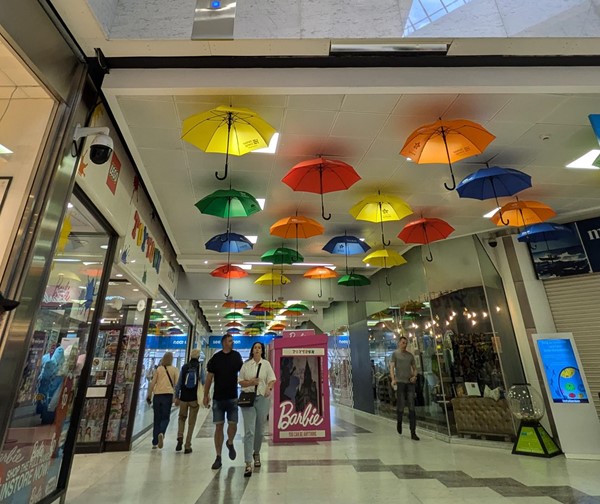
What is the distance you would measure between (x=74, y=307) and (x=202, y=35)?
113 inches

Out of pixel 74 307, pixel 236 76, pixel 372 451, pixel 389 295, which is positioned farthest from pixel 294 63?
pixel 389 295

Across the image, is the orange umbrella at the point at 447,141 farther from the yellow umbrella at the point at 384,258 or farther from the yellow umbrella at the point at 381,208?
the yellow umbrella at the point at 384,258

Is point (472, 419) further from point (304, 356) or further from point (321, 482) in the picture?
point (321, 482)

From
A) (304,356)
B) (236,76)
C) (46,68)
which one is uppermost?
(236,76)

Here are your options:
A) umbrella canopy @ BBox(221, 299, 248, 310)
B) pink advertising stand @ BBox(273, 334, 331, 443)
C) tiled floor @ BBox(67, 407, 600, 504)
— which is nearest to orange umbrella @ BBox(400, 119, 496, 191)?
tiled floor @ BBox(67, 407, 600, 504)

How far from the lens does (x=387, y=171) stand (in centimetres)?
493

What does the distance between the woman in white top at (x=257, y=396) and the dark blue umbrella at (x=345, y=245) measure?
250 cm

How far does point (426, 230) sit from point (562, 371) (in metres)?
3.18

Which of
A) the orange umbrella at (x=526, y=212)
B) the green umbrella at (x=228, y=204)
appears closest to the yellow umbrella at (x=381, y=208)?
the orange umbrella at (x=526, y=212)

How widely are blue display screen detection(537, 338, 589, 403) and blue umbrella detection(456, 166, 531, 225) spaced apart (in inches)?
126

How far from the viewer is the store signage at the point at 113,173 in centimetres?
396

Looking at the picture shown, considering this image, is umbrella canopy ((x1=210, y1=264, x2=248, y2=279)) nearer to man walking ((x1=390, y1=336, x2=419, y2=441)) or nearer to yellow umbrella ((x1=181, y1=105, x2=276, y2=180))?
man walking ((x1=390, y1=336, x2=419, y2=441))

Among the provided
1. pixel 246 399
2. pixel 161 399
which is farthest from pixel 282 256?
pixel 161 399

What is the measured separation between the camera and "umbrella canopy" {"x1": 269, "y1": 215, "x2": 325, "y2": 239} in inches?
204
